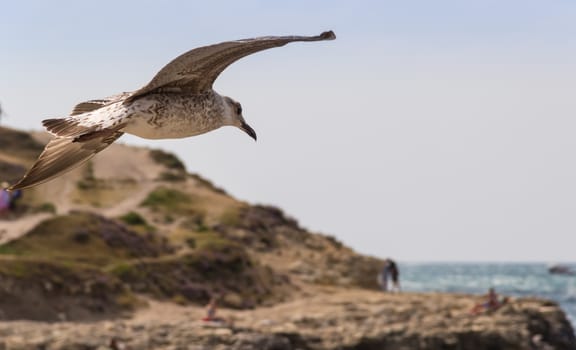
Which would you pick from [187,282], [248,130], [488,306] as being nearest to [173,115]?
[248,130]

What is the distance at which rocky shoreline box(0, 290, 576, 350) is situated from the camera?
2514 centimetres

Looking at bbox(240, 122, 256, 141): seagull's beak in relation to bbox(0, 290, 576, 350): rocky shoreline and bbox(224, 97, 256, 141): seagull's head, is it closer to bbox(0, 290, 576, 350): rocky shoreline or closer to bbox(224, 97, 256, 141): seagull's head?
bbox(224, 97, 256, 141): seagull's head

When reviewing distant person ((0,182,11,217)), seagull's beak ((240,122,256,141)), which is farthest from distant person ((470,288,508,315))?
seagull's beak ((240,122,256,141))

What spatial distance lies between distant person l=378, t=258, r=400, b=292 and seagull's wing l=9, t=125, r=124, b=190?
27.5m

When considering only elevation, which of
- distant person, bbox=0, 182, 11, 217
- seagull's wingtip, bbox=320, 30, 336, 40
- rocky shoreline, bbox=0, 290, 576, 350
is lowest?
rocky shoreline, bbox=0, 290, 576, 350

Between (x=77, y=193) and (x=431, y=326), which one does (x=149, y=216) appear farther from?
(x=431, y=326)

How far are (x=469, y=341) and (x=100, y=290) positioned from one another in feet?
29.7

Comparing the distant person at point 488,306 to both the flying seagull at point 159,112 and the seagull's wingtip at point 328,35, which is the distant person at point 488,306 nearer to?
the flying seagull at point 159,112

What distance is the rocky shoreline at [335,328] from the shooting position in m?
25.1

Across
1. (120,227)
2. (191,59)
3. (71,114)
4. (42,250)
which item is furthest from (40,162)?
(120,227)

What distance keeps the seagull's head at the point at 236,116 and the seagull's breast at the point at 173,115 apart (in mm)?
138

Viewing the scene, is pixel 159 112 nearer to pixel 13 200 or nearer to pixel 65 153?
pixel 65 153

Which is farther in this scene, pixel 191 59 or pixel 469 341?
pixel 469 341

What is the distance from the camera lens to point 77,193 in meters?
44.0
